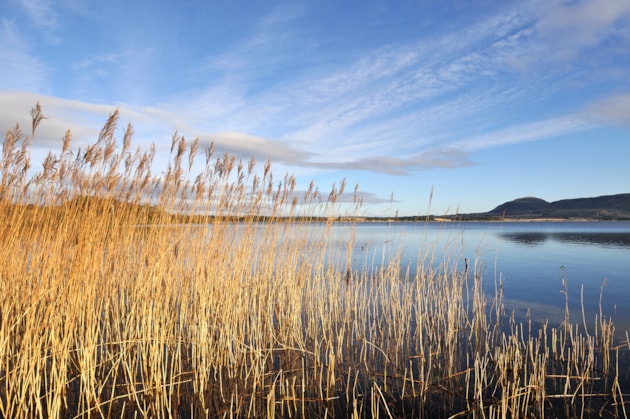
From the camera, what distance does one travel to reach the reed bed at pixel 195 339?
283 cm

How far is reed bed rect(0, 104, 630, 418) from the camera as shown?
2828mm

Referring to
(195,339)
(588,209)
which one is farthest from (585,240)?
(588,209)

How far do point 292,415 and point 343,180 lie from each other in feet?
11.0

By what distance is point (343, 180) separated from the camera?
5.26 m

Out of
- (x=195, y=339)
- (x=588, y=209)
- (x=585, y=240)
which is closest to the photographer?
(x=195, y=339)

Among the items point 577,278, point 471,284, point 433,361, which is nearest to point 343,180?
point 433,361

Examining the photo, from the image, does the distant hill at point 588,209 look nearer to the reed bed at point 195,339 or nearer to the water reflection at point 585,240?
the water reflection at point 585,240

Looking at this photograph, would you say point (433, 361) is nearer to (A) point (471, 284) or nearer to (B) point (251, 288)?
(B) point (251, 288)

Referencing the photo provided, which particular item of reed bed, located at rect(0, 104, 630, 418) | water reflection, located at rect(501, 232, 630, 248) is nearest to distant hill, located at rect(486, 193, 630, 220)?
water reflection, located at rect(501, 232, 630, 248)

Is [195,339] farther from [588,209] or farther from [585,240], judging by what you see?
[588,209]

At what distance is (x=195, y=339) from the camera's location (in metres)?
3.36

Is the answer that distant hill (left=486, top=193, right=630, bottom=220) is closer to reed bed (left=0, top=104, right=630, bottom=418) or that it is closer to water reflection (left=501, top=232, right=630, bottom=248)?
water reflection (left=501, top=232, right=630, bottom=248)

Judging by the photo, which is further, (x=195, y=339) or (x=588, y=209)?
(x=588, y=209)

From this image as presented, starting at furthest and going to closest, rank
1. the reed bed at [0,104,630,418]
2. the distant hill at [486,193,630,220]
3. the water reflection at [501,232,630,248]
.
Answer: the distant hill at [486,193,630,220] → the water reflection at [501,232,630,248] → the reed bed at [0,104,630,418]
